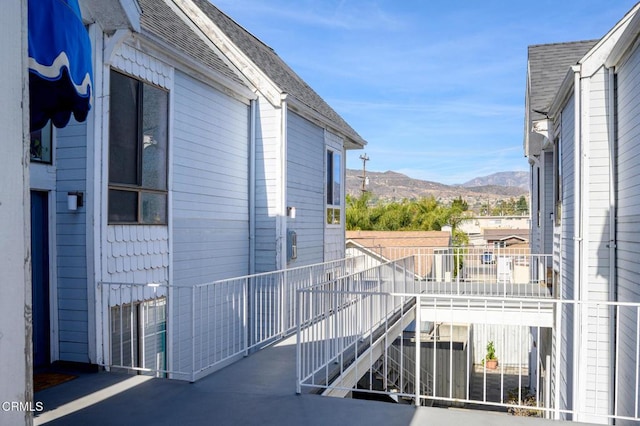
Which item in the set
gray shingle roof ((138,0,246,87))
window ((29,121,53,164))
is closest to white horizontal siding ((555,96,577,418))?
gray shingle roof ((138,0,246,87))

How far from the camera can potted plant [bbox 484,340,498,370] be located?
69.0 feet

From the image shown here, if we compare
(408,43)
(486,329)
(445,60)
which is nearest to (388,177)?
(445,60)

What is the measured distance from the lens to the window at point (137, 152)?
6.20 m

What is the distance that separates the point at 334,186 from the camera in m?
13.3

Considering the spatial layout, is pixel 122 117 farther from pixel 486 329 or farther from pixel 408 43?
pixel 408 43

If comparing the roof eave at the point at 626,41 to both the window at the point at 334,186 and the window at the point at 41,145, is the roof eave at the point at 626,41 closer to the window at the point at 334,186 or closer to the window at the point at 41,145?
the window at the point at 41,145

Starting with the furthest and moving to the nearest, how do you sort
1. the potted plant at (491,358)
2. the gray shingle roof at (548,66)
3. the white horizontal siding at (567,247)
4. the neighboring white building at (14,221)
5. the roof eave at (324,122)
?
the potted plant at (491,358)
the gray shingle roof at (548,66)
the roof eave at (324,122)
the white horizontal siding at (567,247)
the neighboring white building at (14,221)

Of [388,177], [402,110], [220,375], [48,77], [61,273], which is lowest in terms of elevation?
[220,375]

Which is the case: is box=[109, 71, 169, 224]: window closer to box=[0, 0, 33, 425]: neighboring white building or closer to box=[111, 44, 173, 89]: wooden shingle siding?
box=[111, 44, 173, 89]: wooden shingle siding

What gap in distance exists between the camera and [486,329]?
22.0m

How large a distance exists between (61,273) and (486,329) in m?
19.7

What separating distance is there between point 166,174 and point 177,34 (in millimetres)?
2643

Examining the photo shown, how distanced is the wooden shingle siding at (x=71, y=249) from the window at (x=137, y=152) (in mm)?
422

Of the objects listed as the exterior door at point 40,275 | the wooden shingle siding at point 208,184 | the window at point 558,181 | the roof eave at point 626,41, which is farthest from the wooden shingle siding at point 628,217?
the exterior door at point 40,275
